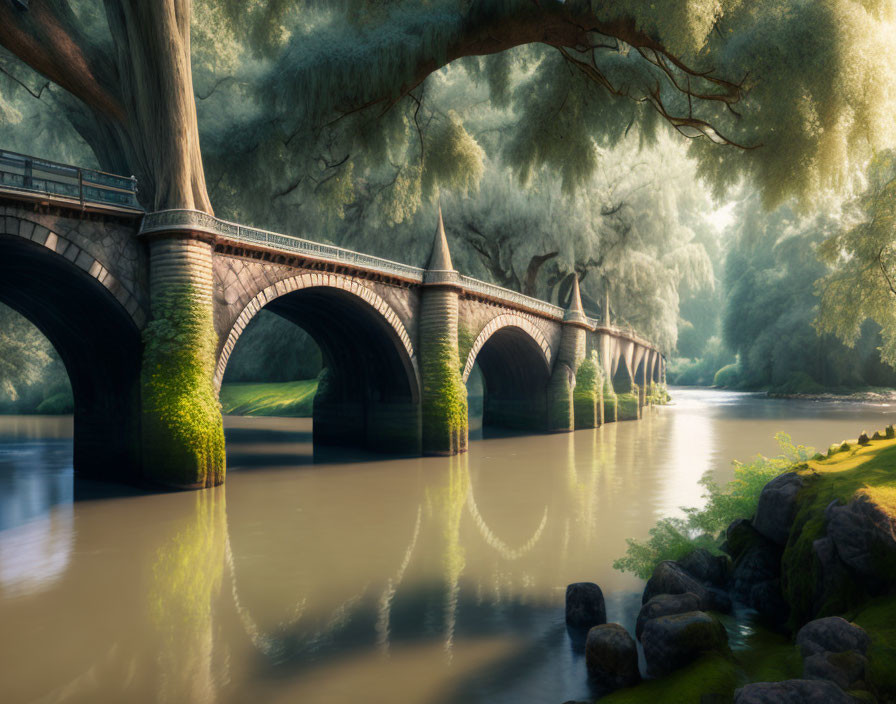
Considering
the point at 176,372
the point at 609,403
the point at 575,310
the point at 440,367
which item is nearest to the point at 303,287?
the point at 176,372

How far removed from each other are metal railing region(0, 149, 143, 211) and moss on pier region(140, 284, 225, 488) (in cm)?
275

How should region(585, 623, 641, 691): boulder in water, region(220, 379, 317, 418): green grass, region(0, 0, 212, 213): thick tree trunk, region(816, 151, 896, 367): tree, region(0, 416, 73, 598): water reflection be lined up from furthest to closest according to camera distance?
region(220, 379, 317, 418): green grass → region(816, 151, 896, 367): tree → region(0, 0, 212, 213): thick tree trunk → region(0, 416, 73, 598): water reflection → region(585, 623, 641, 691): boulder in water

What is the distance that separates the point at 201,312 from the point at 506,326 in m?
15.6

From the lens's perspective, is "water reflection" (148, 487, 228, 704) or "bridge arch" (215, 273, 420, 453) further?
"bridge arch" (215, 273, 420, 453)

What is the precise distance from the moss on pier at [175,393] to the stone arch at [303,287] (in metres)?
0.91

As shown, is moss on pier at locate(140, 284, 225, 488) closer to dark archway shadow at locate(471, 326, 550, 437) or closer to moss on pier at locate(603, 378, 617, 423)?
dark archway shadow at locate(471, 326, 550, 437)

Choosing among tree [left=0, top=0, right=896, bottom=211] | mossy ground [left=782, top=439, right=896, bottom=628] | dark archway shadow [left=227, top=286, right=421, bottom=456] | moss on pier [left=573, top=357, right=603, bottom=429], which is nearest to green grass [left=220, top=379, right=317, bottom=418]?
dark archway shadow [left=227, top=286, right=421, bottom=456]

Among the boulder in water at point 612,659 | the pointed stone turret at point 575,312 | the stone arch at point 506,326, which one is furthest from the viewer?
the pointed stone turret at point 575,312

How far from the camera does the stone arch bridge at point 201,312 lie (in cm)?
1598

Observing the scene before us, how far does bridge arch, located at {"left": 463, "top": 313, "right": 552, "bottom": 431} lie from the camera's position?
32.2 meters

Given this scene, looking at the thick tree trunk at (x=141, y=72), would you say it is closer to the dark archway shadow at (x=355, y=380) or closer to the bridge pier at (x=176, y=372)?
the bridge pier at (x=176, y=372)

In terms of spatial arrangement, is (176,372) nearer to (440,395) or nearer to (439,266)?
(440,395)

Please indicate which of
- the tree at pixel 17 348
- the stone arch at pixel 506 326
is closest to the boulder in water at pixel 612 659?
the stone arch at pixel 506 326

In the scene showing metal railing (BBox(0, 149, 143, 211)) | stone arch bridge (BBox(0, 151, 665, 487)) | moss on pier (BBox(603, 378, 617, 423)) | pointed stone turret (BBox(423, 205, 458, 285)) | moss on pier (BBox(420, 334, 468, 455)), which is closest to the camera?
metal railing (BBox(0, 149, 143, 211))
